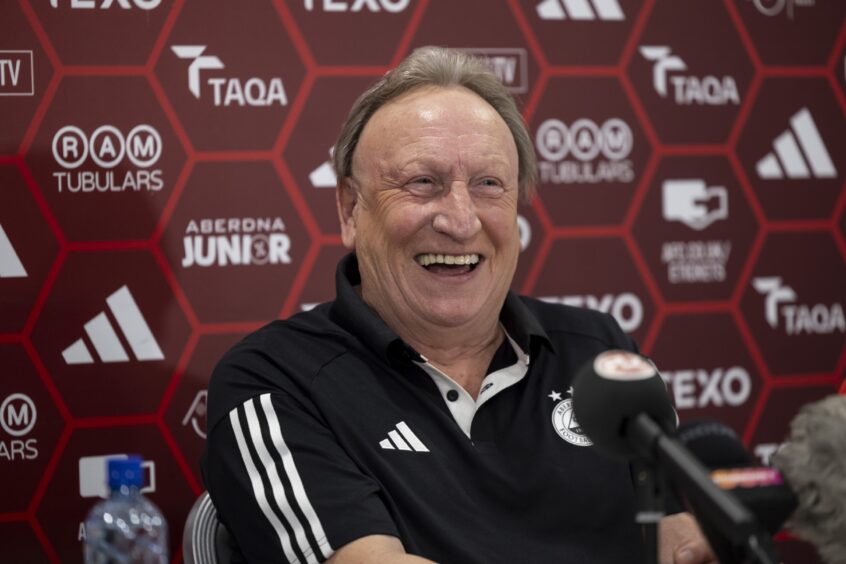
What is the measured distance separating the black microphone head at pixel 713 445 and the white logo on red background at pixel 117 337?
1.47 metres

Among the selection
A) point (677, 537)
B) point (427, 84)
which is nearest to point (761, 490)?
point (677, 537)

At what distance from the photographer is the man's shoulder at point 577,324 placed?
2057 mm

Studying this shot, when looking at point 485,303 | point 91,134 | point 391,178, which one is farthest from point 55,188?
point 485,303

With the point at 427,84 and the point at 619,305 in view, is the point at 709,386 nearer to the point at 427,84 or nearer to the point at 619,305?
the point at 619,305

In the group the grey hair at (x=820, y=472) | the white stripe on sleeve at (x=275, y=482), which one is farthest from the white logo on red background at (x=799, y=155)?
the grey hair at (x=820, y=472)

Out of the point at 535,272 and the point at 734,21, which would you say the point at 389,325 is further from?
the point at 734,21

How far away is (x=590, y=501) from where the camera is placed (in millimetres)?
1838

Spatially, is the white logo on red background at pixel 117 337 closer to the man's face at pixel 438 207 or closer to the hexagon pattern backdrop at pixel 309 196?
the hexagon pattern backdrop at pixel 309 196

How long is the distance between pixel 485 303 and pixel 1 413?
105 centimetres

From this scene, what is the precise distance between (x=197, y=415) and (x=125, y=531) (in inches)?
11.0

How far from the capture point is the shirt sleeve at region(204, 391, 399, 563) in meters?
1.65

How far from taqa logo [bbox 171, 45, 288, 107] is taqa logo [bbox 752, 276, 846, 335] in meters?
1.26

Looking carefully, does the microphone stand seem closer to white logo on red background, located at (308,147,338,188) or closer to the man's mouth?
the man's mouth

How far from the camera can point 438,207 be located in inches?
76.2
